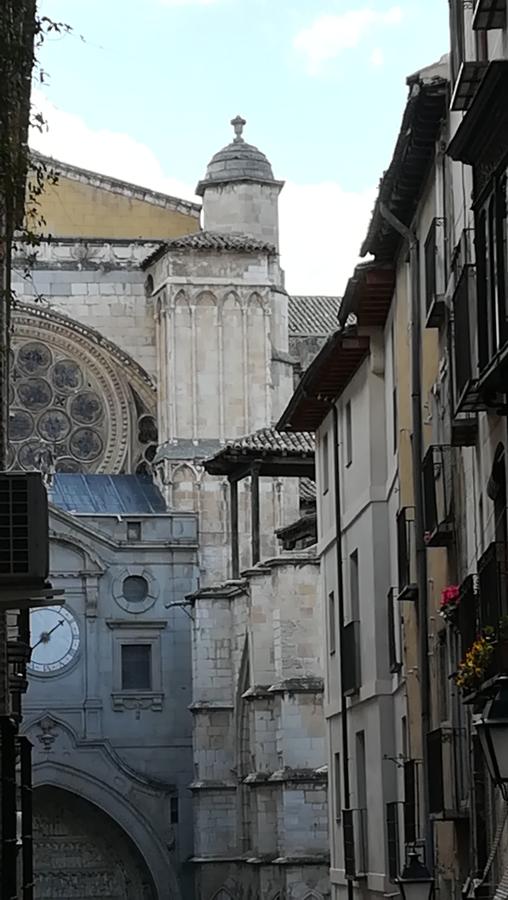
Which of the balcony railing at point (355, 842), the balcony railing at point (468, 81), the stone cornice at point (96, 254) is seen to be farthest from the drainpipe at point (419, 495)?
the stone cornice at point (96, 254)

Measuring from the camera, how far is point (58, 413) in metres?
64.0

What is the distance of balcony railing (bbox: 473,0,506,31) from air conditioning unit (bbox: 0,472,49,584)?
4440mm

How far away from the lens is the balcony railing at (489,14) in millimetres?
16844

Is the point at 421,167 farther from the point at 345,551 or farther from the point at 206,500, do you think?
the point at 206,500

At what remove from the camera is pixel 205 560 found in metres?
59.7

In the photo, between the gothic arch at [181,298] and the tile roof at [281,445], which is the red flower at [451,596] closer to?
the tile roof at [281,445]

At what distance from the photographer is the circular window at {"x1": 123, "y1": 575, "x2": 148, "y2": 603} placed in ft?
193

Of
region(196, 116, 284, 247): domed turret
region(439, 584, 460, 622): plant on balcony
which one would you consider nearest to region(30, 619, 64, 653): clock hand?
region(196, 116, 284, 247): domed turret

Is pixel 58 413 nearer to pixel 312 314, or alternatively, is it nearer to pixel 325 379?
pixel 312 314

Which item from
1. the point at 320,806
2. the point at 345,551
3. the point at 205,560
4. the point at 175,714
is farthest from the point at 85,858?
the point at 345,551

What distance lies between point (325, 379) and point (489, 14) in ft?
51.1

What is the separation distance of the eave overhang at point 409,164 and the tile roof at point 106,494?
3272cm

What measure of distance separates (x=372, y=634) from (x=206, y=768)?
86.0 ft

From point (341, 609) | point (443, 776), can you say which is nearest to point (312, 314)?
point (341, 609)
